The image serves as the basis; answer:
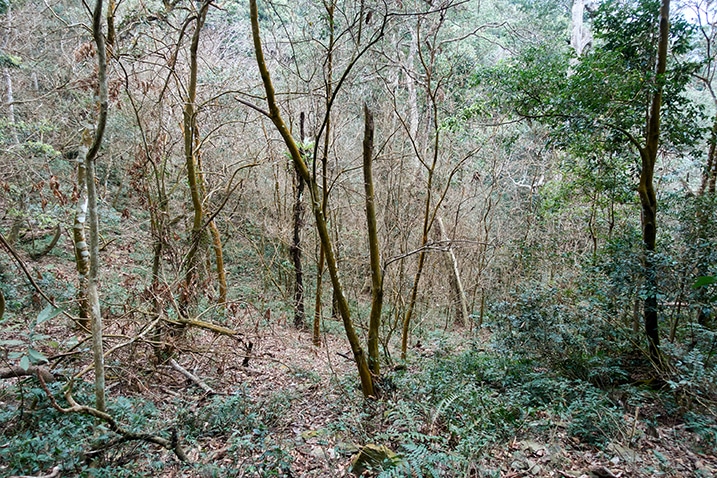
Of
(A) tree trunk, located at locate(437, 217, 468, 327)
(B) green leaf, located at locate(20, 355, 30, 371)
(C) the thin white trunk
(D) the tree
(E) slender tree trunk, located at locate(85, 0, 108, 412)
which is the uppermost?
(C) the thin white trunk

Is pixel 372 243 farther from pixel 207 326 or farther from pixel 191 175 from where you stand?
pixel 191 175

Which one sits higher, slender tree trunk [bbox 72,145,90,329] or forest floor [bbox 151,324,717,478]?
slender tree trunk [bbox 72,145,90,329]

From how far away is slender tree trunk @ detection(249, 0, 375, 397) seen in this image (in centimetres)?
336

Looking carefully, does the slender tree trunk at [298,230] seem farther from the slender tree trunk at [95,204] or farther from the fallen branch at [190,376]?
the slender tree trunk at [95,204]

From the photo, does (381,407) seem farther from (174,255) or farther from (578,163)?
(578,163)

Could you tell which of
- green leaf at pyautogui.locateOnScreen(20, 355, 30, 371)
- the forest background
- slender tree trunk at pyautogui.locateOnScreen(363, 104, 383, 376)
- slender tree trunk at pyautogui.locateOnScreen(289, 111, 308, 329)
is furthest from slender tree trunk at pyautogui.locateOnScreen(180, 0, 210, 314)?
slender tree trunk at pyautogui.locateOnScreen(289, 111, 308, 329)

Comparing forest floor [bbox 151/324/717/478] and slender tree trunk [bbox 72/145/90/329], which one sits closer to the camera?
forest floor [bbox 151/324/717/478]

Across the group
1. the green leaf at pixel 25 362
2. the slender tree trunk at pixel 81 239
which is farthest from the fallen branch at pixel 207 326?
the green leaf at pixel 25 362

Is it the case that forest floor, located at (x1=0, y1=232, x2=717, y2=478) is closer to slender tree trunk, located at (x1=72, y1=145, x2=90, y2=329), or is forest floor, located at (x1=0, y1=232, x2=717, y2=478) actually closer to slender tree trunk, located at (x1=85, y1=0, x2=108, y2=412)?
slender tree trunk, located at (x1=85, y1=0, x2=108, y2=412)

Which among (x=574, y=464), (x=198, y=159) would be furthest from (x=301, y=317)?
(x=574, y=464)

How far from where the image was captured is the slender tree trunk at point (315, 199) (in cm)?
336

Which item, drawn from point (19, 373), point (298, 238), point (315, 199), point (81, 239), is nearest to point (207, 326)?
point (19, 373)

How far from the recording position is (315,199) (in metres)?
3.70

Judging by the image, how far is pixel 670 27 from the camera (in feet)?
17.9
